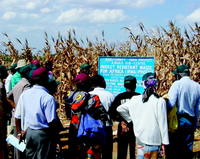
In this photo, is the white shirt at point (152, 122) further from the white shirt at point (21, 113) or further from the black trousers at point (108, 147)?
the white shirt at point (21, 113)

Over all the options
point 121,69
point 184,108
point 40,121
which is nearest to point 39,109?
point 40,121

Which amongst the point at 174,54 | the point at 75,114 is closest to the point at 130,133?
the point at 75,114

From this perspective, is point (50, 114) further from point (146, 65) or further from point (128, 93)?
point (146, 65)

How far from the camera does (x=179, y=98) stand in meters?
4.21

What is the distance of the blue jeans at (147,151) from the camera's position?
3232 millimetres

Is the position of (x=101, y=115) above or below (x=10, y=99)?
below

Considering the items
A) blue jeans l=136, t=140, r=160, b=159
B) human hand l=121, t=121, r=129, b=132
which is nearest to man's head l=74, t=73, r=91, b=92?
human hand l=121, t=121, r=129, b=132

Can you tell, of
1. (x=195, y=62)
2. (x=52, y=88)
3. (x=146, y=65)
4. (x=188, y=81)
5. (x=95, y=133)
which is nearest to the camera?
(x=95, y=133)

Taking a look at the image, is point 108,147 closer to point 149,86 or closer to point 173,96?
point 173,96

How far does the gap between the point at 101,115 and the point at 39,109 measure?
3.69 feet

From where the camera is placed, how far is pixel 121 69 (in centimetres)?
640

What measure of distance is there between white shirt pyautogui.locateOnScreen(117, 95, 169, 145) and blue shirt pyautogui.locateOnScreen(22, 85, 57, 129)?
1145mm

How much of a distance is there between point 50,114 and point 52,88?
0.91 metres

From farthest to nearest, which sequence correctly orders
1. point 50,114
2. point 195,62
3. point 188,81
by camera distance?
point 195,62 → point 188,81 → point 50,114
